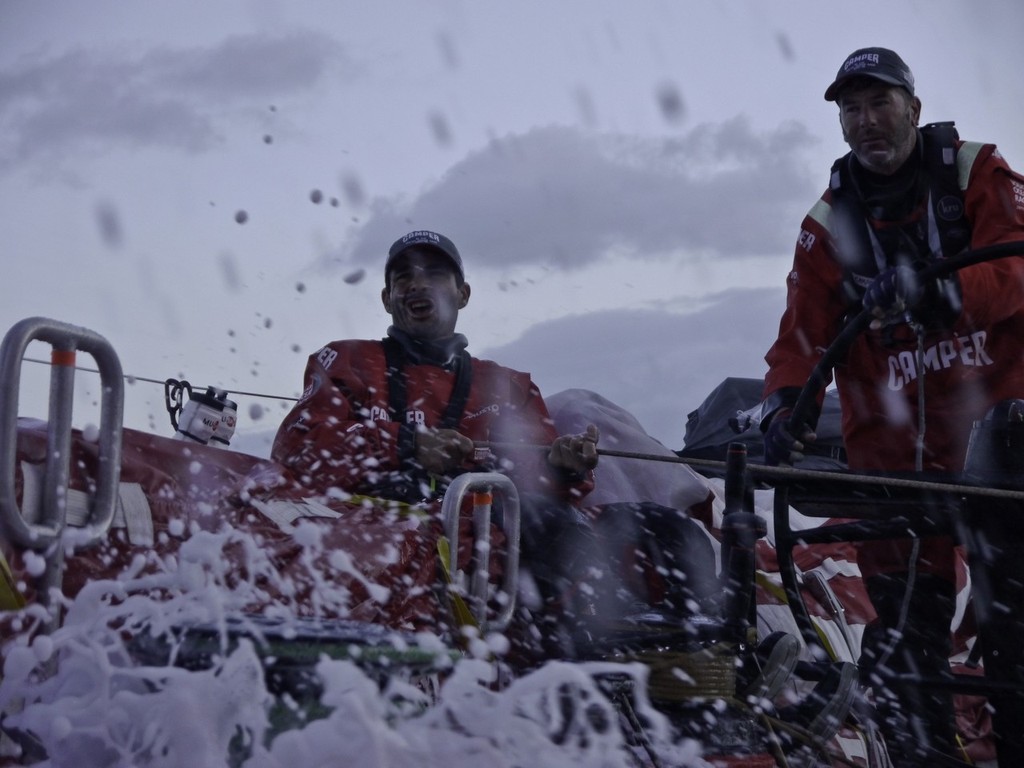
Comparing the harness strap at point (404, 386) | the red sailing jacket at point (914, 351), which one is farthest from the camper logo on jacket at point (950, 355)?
the harness strap at point (404, 386)

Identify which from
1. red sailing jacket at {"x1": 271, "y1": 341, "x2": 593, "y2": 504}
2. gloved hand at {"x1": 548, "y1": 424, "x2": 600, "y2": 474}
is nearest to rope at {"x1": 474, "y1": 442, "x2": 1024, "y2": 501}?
gloved hand at {"x1": 548, "y1": 424, "x2": 600, "y2": 474}

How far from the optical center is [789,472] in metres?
2.68

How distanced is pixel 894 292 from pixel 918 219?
2.91 ft

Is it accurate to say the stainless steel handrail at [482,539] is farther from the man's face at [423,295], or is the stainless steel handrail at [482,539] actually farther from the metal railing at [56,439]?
the man's face at [423,295]

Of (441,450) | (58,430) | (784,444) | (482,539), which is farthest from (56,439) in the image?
(441,450)

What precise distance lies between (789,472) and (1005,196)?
1.08 meters

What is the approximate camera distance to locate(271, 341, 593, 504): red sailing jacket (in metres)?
3.61

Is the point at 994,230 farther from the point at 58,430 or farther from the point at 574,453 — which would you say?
the point at 58,430

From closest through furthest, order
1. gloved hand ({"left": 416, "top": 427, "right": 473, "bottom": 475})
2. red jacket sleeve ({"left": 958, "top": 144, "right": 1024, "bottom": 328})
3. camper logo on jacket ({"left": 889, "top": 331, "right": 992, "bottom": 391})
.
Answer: red jacket sleeve ({"left": 958, "top": 144, "right": 1024, "bottom": 328}), camper logo on jacket ({"left": 889, "top": 331, "right": 992, "bottom": 391}), gloved hand ({"left": 416, "top": 427, "right": 473, "bottom": 475})

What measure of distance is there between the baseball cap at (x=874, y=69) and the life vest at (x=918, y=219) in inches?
6.7

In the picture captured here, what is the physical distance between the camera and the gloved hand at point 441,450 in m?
3.58

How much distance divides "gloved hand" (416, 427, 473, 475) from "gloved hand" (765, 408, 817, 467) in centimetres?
94

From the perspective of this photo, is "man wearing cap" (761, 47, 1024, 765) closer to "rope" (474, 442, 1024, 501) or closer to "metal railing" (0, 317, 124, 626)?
"rope" (474, 442, 1024, 501)

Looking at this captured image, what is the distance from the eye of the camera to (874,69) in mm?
3396
